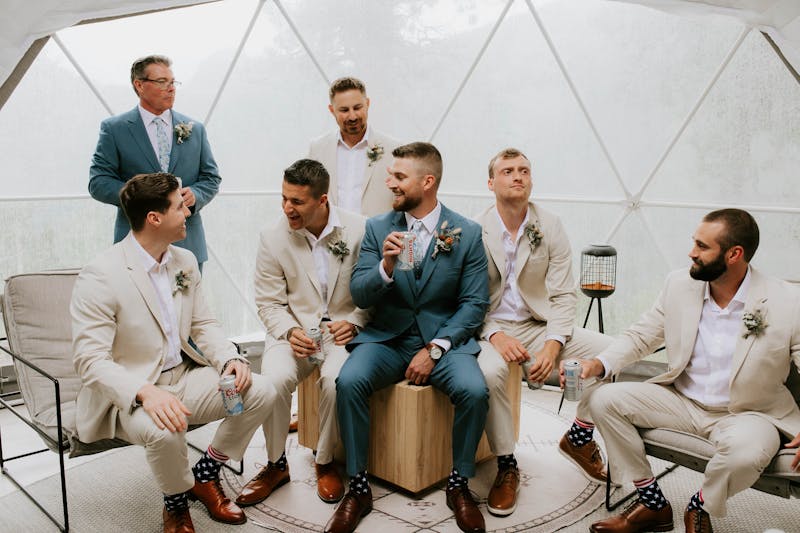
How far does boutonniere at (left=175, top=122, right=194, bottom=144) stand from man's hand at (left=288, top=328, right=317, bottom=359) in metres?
1.61

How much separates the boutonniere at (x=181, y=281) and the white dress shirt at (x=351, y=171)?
152 centimetres

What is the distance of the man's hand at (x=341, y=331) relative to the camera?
13.4 ft

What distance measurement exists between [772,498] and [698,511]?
78 cm

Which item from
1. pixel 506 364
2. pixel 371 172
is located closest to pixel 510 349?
pixel 506 364

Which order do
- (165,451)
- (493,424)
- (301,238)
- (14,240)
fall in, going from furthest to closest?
(14,240)
(301,238)
(493,424)
(165,451)

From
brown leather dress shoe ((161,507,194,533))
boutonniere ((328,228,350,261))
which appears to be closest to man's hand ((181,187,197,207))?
boutonniere ((328,228,350,261))

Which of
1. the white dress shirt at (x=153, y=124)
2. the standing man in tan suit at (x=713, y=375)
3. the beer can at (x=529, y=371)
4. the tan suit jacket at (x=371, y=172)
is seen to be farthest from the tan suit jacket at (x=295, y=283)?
the standing man in tan suit at (x=713, y=375)

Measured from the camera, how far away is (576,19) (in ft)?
19.7

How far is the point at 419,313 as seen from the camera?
Result: 158 inches

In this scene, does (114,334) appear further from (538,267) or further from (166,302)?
(538,267)

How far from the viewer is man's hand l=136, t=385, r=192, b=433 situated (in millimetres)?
3184

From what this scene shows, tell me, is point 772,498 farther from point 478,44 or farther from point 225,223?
point 225,223

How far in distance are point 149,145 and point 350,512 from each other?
2.60 m

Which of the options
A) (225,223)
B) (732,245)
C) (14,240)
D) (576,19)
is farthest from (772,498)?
(14,240)
